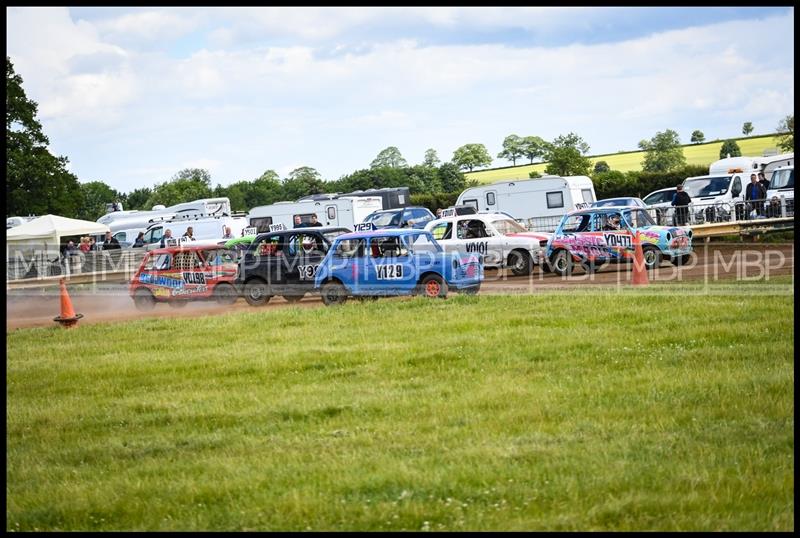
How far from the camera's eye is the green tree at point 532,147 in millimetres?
110312

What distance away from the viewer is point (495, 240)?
85.6 feet

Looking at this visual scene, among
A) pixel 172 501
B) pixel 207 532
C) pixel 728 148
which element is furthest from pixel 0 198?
pixel 728 148

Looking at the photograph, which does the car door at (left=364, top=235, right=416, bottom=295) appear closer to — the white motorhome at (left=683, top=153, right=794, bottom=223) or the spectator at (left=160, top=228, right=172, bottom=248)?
the white motorhome at (left=683, top=153, right=794, bottom=223)

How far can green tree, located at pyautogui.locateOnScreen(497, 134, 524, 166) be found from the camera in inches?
4395

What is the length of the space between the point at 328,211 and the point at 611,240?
20.3 m

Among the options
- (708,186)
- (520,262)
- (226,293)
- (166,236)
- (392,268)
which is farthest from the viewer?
(166,236)

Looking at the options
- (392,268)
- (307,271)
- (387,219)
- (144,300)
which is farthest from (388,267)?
(387,219)

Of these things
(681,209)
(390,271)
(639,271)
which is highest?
(681,209)

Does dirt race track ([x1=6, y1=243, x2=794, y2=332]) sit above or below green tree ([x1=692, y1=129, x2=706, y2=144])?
below

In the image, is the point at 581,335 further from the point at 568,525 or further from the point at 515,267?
the point at 515,267

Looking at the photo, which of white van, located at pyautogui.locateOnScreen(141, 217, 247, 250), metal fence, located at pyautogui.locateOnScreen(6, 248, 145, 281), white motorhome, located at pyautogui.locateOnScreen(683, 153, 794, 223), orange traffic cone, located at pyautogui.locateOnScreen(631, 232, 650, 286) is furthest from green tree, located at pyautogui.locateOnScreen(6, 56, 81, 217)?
orange traffic cone, located at pyautogui.locateOnScreen(631, 232, 650, 286)

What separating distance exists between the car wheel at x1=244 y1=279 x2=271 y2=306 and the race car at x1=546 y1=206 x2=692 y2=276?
7.04 m

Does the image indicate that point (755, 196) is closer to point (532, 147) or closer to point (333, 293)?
point (333, 293)

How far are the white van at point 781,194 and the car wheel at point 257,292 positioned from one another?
49.9 ft
